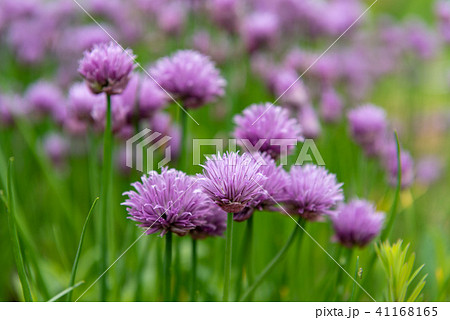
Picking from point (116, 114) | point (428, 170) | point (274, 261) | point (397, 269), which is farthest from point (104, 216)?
point (428, 170)

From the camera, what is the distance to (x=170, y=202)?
57 cm

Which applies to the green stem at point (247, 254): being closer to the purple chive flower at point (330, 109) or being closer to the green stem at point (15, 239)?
the green stem at point (15, 239)

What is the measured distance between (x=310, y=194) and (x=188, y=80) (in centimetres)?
27

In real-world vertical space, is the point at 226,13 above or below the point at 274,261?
above

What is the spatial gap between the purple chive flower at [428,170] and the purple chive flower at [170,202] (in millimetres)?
1265

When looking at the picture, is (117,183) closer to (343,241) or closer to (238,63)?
(238,63)

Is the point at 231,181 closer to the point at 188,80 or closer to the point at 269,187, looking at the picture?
the point at 269,187

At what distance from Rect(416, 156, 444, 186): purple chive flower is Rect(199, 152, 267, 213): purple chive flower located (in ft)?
4.14

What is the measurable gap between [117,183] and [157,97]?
0.52 meters

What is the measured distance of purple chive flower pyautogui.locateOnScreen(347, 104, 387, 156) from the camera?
0.97m

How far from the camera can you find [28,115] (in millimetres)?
1313

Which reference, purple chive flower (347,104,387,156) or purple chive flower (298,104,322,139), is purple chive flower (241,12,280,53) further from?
purple chive flower (347,104,387,156)

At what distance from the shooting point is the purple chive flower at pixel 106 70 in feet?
2.29

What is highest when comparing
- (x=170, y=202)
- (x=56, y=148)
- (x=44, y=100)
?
(x=44, y=100)
